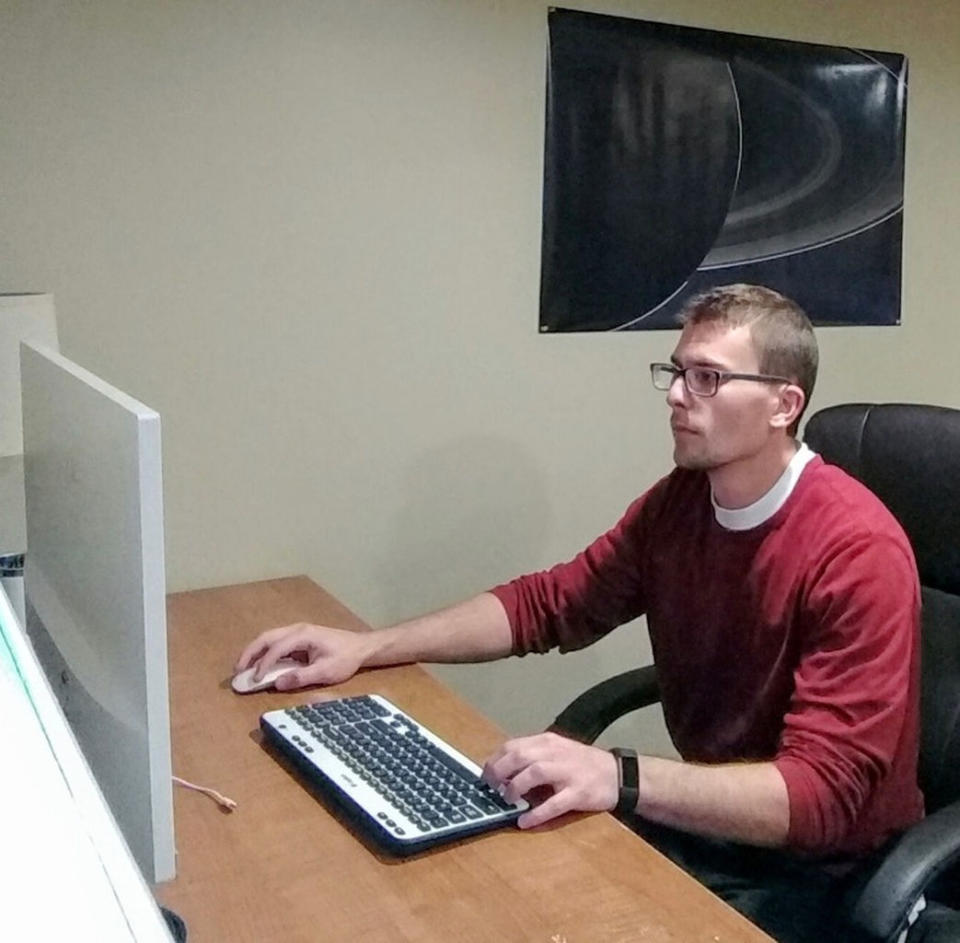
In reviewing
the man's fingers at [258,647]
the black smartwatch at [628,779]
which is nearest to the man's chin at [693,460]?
the black smartwatch at [628,779]

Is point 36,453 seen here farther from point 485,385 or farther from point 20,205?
point 485,385

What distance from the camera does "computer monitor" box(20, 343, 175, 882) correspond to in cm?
86

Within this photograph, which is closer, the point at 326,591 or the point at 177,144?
the point at 177,144

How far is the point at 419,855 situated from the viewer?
1.14m

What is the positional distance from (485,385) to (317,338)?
354 mm

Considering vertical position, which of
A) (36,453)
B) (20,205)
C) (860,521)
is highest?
(20,205)

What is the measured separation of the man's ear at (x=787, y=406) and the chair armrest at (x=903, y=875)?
21.8 inches

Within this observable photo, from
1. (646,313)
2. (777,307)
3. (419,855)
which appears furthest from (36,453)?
(646,313)

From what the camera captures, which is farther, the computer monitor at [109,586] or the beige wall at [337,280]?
the beige wall at [337,280]

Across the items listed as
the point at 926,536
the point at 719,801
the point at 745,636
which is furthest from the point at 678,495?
the point at 719,801

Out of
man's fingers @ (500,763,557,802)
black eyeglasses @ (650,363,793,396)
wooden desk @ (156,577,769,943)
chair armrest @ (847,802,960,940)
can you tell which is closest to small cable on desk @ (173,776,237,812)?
wooden desk @ (156,577,769,943)

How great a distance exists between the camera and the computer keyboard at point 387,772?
117cm

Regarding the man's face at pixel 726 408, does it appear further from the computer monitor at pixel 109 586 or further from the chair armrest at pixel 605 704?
the computer monitor at pixel 109 586

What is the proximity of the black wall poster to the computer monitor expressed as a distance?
127 cm
